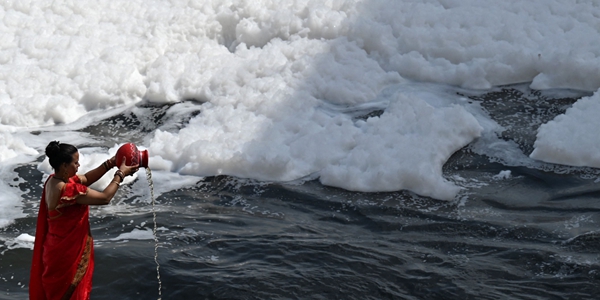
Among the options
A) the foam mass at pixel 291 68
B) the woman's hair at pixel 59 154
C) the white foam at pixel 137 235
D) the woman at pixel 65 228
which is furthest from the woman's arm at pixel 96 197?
the foam mass at pixel 291 68

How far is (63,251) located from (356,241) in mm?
1977

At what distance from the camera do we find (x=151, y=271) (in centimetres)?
433

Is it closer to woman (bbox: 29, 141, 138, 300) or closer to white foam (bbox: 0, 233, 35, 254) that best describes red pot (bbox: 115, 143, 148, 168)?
woman (bbox: 29, 141, 138, 300)

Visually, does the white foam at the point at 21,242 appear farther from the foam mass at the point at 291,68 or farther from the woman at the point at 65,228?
the foam mass at the point at 291,68

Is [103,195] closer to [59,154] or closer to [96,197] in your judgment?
[96,197]

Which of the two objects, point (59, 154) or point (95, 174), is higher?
point (59, 154)

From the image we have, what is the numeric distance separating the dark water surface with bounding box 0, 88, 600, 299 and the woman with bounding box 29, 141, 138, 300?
570 millimetres

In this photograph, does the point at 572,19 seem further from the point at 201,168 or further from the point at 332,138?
the point at 201,168

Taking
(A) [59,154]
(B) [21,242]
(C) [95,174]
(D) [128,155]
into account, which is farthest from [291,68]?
(A) [59,154]

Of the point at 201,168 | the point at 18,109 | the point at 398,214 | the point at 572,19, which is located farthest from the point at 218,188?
the point at 572,19

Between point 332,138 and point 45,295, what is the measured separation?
10.4 ft

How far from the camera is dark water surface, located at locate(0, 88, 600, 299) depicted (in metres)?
4.15

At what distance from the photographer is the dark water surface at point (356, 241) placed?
4.15 metres

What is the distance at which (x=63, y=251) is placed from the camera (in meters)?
3.50
